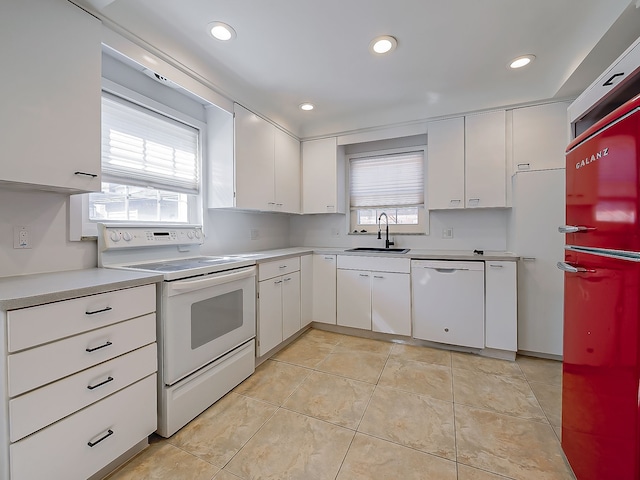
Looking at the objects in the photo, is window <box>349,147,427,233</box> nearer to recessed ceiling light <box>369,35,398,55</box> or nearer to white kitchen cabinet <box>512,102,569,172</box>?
white kitchen cabinet <box>512,102,569,172</box>

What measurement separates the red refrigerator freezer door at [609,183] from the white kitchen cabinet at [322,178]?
238cm

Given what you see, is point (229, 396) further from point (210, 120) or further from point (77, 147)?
point (210, 120)

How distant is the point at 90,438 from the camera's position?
1.21 m

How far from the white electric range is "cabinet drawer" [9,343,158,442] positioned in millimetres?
145

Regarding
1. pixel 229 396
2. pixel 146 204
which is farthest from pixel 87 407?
pixel 146 204

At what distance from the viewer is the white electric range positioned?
5.08ft

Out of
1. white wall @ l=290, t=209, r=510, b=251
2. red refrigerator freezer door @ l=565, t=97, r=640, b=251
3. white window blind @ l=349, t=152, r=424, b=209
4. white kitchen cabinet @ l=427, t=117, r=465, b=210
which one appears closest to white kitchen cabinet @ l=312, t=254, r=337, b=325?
white wall @ l=290, t=209, r=510, b=251

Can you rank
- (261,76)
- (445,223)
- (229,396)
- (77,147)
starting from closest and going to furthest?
1. (77,147)
2. (229,396)
3. (261,76)
4. (445,223)

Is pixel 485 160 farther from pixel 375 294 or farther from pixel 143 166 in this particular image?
pixel 143 166

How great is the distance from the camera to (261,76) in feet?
7.81

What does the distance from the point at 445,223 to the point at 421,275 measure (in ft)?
2.70

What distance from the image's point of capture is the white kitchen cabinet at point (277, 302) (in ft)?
7.79

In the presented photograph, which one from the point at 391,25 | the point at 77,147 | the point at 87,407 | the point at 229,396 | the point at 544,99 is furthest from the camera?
the point at 544,99

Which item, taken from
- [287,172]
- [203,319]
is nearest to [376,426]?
[203,319]
